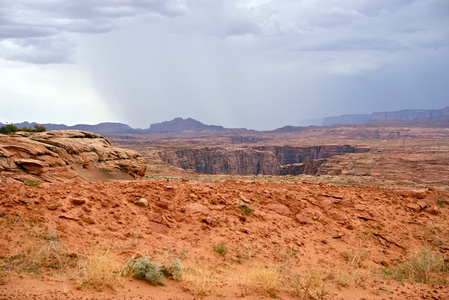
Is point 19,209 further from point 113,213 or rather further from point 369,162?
point 369,162

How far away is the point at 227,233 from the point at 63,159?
339 inches

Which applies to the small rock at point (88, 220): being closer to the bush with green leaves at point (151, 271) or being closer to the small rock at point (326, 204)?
the bush with green leaves at point (151, 271)

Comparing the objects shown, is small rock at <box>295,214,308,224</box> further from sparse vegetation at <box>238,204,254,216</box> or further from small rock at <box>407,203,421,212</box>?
small rock at <box>407,203,421,212</box>

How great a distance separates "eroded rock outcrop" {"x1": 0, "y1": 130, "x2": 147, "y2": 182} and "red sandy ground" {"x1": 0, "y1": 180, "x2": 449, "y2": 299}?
10.5ft

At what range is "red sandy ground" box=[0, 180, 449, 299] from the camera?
5875 mm

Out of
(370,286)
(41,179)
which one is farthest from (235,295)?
(41,179)

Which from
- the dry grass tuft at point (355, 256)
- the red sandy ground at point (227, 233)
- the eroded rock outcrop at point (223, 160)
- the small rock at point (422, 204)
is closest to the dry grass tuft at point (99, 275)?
the red sandy ground at point (227, 233)

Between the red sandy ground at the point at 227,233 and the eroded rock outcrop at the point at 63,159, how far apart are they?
10.5ft

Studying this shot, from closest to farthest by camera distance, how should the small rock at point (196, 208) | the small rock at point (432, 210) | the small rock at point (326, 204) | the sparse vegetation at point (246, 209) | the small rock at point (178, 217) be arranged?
the small rock at point (178, 217)
the small rock at point (196, 208)
the sparse vegetation at point (246, 209)
the small rock at point (326, 204)
the small rock at point (432, 210)

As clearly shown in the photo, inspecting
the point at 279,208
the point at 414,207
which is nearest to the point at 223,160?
the point at 414,207

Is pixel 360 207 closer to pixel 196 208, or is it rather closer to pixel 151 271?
pixel 196 208

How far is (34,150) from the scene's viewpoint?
12898mm

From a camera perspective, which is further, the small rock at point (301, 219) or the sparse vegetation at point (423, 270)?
the small rock at point (301, 219)

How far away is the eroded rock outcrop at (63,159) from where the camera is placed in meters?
11.8
